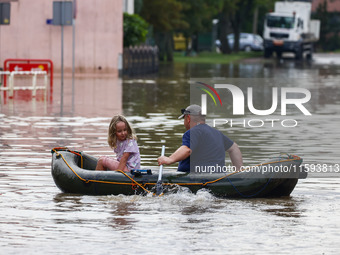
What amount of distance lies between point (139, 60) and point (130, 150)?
116 ft

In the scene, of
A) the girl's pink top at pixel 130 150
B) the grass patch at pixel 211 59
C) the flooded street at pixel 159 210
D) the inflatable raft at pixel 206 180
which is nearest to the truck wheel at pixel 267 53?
the grass patch at pixel 211 59

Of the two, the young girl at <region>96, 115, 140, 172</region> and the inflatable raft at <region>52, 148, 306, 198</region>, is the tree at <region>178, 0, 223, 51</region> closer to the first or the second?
the young girl at <region>96, 115, 140, 172</region>

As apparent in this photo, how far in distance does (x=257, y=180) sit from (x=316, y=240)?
2166 mm

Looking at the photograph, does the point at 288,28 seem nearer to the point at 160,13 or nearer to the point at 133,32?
the point at 160,13

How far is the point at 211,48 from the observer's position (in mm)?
94000

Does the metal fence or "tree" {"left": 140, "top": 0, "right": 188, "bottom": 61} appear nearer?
the metal fence

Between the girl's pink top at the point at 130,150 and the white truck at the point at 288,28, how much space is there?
5889 centimetres

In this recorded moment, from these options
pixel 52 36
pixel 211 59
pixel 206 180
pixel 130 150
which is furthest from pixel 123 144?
pixel 211 59

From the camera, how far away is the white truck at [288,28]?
69.2 metres

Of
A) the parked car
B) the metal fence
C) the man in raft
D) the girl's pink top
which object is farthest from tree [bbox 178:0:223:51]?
the man in raft

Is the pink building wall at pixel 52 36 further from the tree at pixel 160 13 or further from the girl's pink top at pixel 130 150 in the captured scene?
the girl's pink top at pixel 130 150

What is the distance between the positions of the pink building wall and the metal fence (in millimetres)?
1806

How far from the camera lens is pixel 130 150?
10.9 m

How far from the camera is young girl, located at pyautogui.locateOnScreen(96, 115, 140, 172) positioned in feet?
35.7
